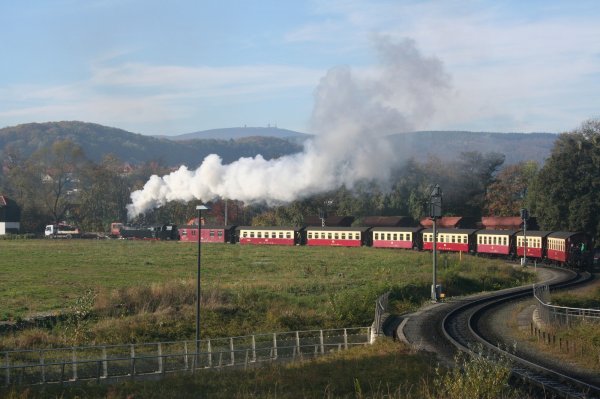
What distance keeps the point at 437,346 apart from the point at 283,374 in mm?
10899

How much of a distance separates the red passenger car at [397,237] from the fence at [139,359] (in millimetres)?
61894

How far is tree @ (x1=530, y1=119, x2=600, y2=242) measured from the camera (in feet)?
282

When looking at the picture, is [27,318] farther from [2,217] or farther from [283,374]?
[2,217]

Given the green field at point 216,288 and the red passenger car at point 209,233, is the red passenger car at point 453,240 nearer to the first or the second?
the green field at point 216,288

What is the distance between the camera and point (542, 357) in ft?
104

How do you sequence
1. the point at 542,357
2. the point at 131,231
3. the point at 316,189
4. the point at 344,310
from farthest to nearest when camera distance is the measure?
the point at 131,231 < the point at 316,189 < the point at 344,310 < the point at 542,357

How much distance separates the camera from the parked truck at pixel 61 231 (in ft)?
437

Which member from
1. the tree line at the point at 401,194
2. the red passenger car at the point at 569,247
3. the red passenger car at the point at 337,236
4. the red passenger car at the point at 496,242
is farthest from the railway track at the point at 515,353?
the red passenger car at the point at 337,236

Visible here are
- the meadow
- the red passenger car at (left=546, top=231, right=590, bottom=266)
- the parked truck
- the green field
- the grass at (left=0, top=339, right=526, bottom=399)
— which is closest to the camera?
the grass at (left=0, top=339, right=526, bottom=399)

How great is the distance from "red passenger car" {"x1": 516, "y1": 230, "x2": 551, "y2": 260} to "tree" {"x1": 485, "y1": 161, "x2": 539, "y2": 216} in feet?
101

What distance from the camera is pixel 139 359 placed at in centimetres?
2720

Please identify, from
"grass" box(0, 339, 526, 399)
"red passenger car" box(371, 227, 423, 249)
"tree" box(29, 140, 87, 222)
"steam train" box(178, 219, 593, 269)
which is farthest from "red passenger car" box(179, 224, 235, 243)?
"grass" box(0, 339, 526, 399)

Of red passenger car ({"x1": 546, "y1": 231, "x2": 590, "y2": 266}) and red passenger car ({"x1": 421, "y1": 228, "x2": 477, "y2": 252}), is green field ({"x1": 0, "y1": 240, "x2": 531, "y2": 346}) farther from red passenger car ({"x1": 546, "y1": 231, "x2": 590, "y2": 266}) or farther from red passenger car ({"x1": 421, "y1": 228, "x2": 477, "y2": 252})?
red passenger car ({"x1": 421, "y1": 228, "x2": 477, "y2": 252})

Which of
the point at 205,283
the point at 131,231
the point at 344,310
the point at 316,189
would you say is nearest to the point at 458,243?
the point at 316,189
